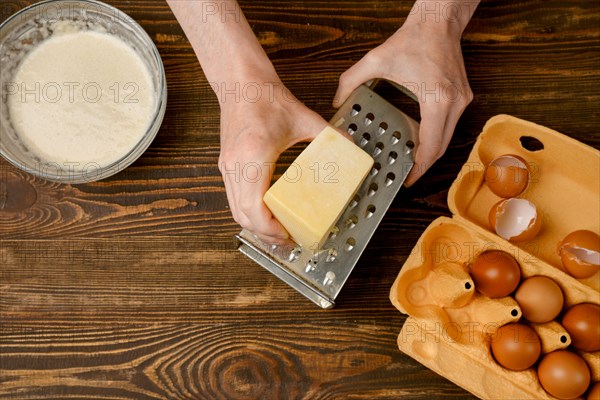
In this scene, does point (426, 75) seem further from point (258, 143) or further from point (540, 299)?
point (540, 299)

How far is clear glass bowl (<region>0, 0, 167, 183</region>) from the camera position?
1180 mm

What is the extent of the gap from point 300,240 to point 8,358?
72cm

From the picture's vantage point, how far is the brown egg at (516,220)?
Result: 1144 mm

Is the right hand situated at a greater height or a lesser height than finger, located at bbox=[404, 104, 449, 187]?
greater

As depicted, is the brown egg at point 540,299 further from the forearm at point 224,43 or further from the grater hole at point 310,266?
the forearm at point 224,43

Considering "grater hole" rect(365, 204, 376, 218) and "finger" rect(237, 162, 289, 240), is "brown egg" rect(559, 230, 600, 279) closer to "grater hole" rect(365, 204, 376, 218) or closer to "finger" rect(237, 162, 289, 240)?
"grater hole" rect(365, 204, 376, 218)

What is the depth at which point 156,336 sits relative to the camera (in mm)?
1222

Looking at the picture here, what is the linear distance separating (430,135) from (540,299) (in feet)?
1.27

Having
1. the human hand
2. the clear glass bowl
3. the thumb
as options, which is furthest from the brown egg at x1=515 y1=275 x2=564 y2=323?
the clear glass bowl

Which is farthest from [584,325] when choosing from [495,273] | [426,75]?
[426,75]

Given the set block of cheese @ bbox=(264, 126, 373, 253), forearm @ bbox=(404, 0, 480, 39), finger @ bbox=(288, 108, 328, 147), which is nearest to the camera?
block of cheese @ bbox=(264, 126, 373, 253)

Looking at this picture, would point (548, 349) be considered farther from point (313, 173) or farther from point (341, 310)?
point (313, 173)

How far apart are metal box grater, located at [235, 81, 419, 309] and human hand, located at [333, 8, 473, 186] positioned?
0.03 metres

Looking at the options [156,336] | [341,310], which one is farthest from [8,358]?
[341,310]
